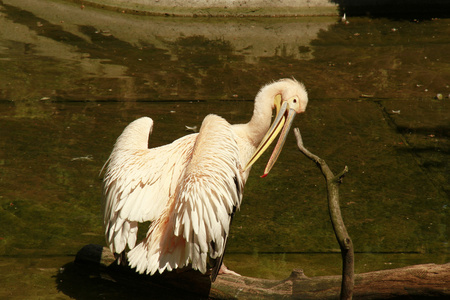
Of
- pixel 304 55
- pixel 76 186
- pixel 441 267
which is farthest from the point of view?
pixel 304 55

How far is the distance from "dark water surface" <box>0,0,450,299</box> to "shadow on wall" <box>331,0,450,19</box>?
14.2 inches

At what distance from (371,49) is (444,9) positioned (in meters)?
2.87

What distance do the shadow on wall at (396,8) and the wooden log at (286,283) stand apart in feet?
25.3

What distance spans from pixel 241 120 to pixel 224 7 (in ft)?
14.5

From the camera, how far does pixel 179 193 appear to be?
10.5 ft

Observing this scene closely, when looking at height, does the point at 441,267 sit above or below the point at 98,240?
above

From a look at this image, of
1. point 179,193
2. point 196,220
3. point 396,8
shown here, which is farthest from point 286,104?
point 396,8

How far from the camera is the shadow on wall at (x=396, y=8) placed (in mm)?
10203

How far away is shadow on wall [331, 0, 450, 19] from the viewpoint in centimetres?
1020

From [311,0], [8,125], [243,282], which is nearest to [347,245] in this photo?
[243,282]

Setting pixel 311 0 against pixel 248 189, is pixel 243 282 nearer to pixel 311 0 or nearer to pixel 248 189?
pixel 248 189

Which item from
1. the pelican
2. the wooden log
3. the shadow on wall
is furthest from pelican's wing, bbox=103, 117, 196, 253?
the shadow on wall

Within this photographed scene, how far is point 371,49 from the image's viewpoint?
8461mm

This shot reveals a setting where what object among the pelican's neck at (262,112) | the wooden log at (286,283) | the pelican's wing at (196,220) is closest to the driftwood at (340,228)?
the wooden log at (286,283)
